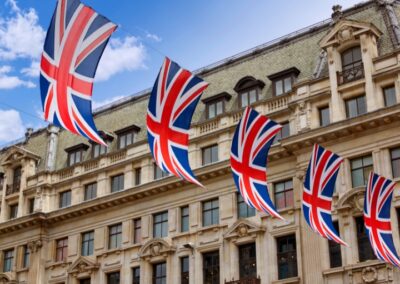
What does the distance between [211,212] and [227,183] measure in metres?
2.30

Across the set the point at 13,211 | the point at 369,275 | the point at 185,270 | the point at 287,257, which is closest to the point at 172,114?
the point at 369,275

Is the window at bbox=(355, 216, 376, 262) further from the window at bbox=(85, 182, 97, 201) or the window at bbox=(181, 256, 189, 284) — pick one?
the window at bbox=(85, 182, 97, 201)

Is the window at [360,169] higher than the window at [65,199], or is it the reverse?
the window at [65,199]

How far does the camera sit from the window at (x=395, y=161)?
138ft

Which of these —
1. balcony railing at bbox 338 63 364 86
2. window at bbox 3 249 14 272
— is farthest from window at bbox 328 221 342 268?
window at bbox 3 249 14 272

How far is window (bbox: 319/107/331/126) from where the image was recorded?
45938 millimetres

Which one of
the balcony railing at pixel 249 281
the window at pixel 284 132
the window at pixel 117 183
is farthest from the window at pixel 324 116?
the window at pixel 117 183

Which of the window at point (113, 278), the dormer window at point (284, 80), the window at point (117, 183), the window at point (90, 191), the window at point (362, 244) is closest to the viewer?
the window at point (362, 244)

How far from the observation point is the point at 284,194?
152ft

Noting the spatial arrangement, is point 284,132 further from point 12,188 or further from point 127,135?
point 12,188

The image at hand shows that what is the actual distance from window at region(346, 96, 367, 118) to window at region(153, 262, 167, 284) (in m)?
16.3

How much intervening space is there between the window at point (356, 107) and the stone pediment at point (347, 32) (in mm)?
4256

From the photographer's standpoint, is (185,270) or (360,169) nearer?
(360,169)

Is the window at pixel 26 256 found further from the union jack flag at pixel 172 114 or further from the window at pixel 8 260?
the union jack flag at pixel 172 114
